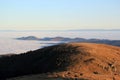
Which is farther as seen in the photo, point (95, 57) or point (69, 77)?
point (95, 57)

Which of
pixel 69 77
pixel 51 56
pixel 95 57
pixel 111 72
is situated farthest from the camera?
pixel 51 56

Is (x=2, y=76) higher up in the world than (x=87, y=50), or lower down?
lower down

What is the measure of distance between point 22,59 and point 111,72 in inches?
416

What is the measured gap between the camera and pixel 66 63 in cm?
3138

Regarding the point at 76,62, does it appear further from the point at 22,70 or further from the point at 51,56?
the point at 22,70

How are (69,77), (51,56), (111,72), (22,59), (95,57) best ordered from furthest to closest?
1. (22,59)
2. (51,56)
3. (95,57)
4. (111,72)
5. (69,77)

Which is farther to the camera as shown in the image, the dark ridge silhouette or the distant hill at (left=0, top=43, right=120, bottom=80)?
the dark ridge silhouette

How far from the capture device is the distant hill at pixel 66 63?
27.3 m

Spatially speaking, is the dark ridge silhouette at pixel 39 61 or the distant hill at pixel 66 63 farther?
the dark ridge silhouette at pixel 39 61

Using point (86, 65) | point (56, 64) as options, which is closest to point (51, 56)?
point (56, 64)

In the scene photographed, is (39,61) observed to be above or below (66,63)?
below

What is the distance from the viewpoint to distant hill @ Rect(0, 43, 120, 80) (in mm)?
27342

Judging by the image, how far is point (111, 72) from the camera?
99.1 ft

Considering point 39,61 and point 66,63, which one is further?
point 39,61
